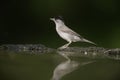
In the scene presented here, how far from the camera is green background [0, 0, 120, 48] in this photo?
765 cm

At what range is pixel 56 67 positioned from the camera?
401cm

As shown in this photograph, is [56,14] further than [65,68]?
Yes

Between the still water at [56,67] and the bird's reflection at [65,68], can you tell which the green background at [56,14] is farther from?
the bird's reflection at [65,68]

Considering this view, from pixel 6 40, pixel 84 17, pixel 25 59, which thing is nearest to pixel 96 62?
pixel 25 59

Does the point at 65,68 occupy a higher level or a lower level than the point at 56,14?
lower

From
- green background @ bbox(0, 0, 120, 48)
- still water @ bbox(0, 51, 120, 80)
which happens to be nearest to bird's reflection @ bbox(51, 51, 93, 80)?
still water @ bbox(0, 51, 120, 80)

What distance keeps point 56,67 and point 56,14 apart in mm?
3966

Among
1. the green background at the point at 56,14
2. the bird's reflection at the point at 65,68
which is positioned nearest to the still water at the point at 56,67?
the bird's reflection at the point at 65,68

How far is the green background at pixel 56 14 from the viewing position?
25.1 feet

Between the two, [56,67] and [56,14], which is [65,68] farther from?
[56,14]

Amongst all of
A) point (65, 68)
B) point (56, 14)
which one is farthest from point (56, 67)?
point (56, 14)

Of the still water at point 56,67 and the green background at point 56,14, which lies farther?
the green background at point 56,14

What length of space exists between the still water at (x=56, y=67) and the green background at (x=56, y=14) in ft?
9.24

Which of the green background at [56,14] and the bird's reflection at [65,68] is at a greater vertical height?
the green background at [56,14]
